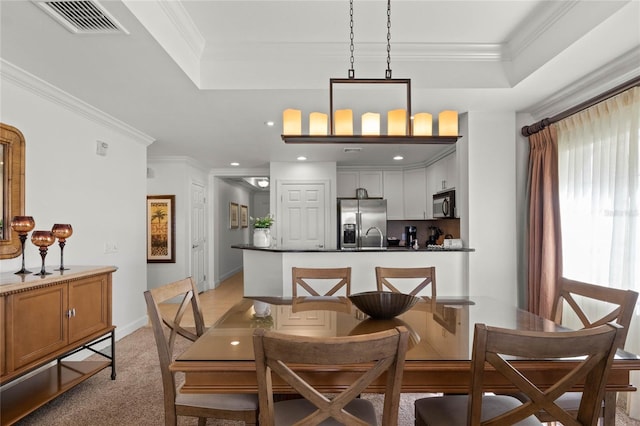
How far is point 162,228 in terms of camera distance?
6082 millimetres

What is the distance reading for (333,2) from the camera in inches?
90.8

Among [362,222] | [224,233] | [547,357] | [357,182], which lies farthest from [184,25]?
[224,233]

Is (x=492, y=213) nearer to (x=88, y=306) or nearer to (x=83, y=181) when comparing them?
A: (x=88, y=306)

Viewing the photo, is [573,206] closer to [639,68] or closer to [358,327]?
[639,68]

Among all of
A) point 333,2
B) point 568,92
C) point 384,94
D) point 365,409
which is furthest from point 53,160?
point 568,92

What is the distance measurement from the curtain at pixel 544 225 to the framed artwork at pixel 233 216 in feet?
22.2

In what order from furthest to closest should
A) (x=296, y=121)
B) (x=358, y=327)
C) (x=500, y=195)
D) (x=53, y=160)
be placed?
(x=500, y=195), (x=53, y=160), (x=296, y=121), (x=358, y=327)

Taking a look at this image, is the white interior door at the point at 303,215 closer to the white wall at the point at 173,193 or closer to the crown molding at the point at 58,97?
the white wall at the point at 173,193

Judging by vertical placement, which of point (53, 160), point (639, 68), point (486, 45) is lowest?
point (53, 160)

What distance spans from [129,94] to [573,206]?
152 inches

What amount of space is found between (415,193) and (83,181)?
5.19 m

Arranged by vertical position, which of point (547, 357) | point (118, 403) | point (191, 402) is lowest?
point (118, 403)

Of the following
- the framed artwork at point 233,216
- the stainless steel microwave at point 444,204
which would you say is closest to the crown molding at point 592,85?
the stainless steel microwave at point 444,204

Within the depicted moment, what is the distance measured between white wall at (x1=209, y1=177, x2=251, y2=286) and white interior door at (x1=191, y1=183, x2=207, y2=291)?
1.07ft
